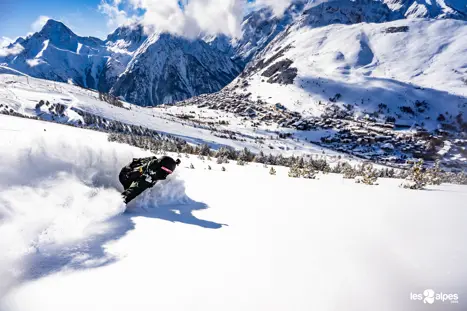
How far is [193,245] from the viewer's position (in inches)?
148

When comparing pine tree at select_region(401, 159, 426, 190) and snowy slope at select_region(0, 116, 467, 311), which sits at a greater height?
pine tree at select_region(401, 159, 426, 190)

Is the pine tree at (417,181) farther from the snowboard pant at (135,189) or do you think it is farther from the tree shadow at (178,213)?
the snowboard pant at (135,189)

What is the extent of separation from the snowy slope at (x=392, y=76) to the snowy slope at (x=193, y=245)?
139780 mm

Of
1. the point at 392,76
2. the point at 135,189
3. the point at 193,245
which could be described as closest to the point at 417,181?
the point at 193,245

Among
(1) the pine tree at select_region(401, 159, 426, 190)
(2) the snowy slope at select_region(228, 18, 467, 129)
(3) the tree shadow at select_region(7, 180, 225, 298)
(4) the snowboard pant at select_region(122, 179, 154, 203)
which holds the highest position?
(2) the snowy slope at select_region(228, 18, 467, 129)

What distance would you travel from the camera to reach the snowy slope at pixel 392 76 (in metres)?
129

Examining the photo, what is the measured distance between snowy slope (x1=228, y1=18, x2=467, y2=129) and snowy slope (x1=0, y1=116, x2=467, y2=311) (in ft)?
459

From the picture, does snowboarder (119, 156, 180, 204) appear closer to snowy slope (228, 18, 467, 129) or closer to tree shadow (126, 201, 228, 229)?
tree shadow (126, 201, 228, 229)

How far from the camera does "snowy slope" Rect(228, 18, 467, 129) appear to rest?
129125mm

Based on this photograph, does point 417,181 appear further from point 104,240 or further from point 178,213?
point 104,240

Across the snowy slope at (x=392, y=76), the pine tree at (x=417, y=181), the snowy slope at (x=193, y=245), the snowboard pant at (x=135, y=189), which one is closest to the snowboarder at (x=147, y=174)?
the snowboard pant at (x=135, y=189)

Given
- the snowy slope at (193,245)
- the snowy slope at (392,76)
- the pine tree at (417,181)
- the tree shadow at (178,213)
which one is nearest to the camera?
the snowy slope at (193,245)

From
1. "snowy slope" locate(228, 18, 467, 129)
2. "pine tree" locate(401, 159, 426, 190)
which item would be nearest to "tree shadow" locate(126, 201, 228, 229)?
"pine tree" locate(401, 159, 426, 190)

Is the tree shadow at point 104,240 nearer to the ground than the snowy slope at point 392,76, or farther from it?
nearer to the ground
